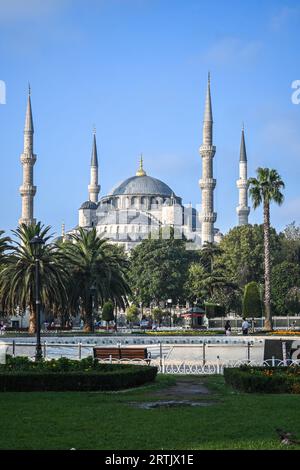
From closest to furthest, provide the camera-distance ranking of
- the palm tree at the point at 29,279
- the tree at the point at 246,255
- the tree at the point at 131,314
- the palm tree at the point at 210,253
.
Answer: the palm tree at the point at 29,279
the palm tree at the point at 210,253
the tree at the point at 246,255
the tree at the point at 131,314

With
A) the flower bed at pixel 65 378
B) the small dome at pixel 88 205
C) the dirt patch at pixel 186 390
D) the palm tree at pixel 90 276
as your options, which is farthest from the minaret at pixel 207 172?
the flower bed at pixel 65 378

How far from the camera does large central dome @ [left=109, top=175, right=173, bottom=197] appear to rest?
133 meters

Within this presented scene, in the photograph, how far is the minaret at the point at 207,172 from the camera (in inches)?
3378

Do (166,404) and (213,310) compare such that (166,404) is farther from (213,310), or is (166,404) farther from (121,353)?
(213,310)

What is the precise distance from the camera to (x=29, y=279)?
121ft

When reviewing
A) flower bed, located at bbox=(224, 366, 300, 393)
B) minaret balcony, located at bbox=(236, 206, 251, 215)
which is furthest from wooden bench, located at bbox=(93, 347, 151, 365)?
minaret balcony, located at bbox=(236, 206, 251, 215)

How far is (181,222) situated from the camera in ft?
399

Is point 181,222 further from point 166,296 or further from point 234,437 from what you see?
point 234,437

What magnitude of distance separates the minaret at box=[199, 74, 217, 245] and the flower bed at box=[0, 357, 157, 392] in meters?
70.2

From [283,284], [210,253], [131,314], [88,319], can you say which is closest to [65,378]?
[88,319]

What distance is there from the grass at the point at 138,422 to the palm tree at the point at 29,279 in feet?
74.1

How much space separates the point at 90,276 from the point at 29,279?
15.8 ft

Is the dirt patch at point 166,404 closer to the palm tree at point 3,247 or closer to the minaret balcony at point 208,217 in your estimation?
the palm tree at point 3,247
